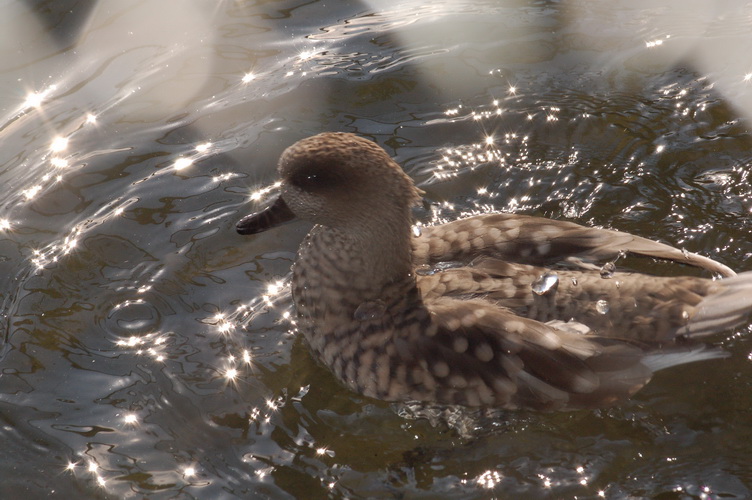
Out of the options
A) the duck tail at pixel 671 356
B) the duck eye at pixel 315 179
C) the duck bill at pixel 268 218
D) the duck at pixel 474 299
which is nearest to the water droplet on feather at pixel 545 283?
the duck at pixel 474 299

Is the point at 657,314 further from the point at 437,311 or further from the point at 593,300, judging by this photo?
the point at 437,311

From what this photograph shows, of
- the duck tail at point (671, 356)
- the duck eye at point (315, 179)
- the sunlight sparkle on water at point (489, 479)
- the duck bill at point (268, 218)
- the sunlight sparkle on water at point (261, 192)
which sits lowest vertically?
the sunlight sparkle on water at point (489, 479)

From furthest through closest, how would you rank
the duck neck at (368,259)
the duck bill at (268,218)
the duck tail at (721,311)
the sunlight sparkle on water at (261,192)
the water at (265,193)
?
1. the sunlight sparkle on water at (261,192)
2. the duck bill at (268,218)
3. the duck neck at (368,259)
4. the water at (265,193)
5. the duck tail at (721,311)

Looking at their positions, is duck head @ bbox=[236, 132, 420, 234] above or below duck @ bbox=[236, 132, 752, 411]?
above

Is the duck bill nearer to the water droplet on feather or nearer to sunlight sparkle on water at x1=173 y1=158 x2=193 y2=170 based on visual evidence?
the water droplet on feather

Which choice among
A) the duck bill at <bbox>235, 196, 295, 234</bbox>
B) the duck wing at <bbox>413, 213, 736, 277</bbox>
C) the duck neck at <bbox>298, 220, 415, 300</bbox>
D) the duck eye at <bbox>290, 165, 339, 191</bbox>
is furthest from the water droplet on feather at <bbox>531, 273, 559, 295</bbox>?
the duck bill at <bbox>235, 196, 295, 234</bbox>

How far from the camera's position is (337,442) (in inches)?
152

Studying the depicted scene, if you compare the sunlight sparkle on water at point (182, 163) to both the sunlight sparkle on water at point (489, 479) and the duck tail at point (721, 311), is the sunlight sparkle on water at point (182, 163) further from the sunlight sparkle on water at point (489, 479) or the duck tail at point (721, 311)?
the duck tail at point (721, 311)

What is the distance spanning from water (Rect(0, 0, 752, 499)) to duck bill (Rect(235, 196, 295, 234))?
0.60m

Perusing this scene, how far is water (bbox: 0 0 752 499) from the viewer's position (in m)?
3.71

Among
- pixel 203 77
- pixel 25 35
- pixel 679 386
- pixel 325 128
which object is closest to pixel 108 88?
pixel 203 77

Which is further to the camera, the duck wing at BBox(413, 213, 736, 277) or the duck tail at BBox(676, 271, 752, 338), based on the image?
the duck wing at BBox(413, 213, 736, 277)

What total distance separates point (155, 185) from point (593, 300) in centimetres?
303

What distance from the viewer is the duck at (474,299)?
11.6 feet
